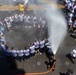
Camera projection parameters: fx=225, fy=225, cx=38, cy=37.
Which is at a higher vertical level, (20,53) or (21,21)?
(21,21)

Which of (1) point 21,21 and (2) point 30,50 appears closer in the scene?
(2) point 30,50

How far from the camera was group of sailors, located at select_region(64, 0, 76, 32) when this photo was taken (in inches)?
1079

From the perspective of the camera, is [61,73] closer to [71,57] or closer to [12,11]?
[71,57]

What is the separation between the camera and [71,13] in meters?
28.2

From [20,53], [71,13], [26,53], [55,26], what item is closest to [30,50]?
[26,53]

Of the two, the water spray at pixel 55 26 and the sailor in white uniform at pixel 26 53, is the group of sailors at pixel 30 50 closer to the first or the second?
the sailor in white uniform at pixel 26 53

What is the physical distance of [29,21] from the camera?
28.1 m

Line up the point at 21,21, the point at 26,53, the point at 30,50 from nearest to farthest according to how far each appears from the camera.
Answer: the point at 26,53
the point at 30,50
the point at 21,21

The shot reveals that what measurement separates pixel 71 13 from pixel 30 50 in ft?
26.6

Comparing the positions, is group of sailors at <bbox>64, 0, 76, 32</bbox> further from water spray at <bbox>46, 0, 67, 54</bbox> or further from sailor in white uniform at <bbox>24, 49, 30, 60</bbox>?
sailor in white uniform at <bbox>24, 49, 30, 60</bbox>

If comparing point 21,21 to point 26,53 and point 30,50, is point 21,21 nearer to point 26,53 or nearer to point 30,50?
point 30,50

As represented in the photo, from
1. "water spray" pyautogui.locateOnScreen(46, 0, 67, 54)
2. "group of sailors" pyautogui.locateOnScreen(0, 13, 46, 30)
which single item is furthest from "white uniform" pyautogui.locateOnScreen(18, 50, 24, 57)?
"group of sailors" pyautogui.locateOnScreen(0, 13, 46, 30)

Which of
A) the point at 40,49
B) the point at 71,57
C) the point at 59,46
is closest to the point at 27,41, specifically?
the point at 40,49

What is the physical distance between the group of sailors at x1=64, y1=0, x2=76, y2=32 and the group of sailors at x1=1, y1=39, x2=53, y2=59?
4.79 metres
